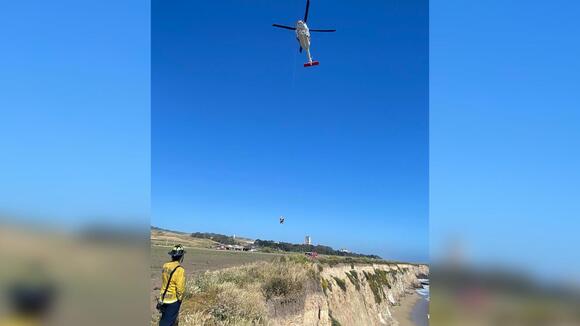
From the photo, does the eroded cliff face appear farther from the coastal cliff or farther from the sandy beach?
the sandy beach

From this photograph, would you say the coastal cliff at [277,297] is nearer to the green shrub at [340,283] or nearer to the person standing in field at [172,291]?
the green shrub at [340,283]

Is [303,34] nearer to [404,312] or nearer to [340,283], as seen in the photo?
[340,283]

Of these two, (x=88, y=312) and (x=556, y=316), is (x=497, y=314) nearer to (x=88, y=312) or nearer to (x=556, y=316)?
(x=556, y=316)

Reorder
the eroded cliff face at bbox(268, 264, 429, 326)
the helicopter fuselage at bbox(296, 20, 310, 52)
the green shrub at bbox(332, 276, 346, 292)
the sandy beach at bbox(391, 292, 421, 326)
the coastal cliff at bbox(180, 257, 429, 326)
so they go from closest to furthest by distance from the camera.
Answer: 1. the coastal cliff at bbox(180, 257, 429, 326)
2. the helicopter fuselage at bbox(296, 20, 310, 52)
3. the eroded cliff face at bbox(268, 264, 429, 326)
4. the green shrub at bbox(332, 276, 346, 292)
5. the sandy beach at bbox(391, 292, 421, 326)

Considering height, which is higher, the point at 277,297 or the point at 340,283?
the point at 277,297

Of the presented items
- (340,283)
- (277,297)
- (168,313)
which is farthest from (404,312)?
(168,313)

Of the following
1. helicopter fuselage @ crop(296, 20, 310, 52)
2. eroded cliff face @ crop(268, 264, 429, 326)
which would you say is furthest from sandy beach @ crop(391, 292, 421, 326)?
helicopter fuselage @ crop(296, 20, 310, 52)
